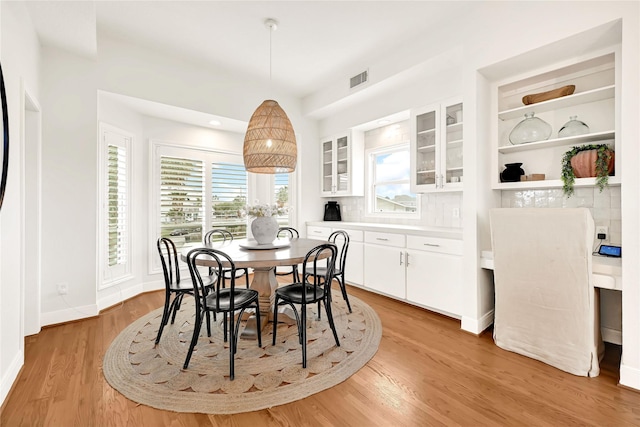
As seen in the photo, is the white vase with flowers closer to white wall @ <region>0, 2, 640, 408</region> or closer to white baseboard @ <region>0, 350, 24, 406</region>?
white wall @ <region>0, 2, 640, 408</region>

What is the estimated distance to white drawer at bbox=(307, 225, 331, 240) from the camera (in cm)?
461

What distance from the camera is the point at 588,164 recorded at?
7.75 feet

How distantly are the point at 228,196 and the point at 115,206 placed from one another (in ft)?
4.94

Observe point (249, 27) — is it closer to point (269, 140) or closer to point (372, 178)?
point (269, 140)

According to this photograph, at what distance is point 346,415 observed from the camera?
1.71m

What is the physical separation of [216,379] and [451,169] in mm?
3015

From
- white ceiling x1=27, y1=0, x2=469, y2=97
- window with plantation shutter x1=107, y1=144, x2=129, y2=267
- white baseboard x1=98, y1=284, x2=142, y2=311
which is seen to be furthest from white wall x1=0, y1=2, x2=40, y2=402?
window with plantation shutter x1=107, y1=144, x2=129, y2=267

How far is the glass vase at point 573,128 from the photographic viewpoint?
2.46m

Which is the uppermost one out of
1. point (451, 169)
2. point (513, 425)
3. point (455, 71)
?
point (455, 71)

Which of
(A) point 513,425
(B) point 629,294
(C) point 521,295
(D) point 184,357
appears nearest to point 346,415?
(A) point 513,425

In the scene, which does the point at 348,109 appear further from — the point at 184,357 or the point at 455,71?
the point at 184,357

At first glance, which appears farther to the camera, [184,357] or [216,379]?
[184,357]

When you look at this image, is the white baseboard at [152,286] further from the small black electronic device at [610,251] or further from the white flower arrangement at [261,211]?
the small black electronic device at [610,251]

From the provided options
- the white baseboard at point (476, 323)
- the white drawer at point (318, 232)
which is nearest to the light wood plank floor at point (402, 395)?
the white baseboard at point (476, 323)
